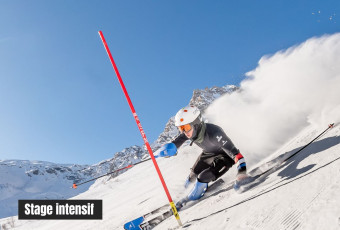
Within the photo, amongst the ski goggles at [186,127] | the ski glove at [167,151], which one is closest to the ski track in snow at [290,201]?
the ski glove at [167,151]

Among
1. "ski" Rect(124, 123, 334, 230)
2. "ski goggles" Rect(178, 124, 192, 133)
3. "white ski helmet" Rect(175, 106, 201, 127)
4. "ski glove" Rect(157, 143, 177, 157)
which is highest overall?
"white ski helmet" Rect(175, 106, 201, 127)

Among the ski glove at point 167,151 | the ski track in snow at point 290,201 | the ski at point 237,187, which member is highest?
the ski glove at point 167,151

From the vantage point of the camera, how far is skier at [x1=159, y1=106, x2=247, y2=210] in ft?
18.1

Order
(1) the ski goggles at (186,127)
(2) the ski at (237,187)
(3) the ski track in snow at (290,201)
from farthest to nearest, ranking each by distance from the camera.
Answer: (1) the ski goggles at (186,127)
(2) the ski at (237,187)
(3) the ski track in snow at (290,201)

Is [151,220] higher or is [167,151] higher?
[167,151]

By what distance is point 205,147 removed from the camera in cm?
611

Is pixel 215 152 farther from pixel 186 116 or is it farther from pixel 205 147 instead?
pixel 186 116

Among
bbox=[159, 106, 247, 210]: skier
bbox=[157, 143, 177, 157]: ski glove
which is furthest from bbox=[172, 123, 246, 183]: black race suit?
bbox=[157, 143, 177, 157]: ski glove

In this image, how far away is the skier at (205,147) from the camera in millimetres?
Result: 5512

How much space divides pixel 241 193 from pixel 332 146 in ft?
5.74

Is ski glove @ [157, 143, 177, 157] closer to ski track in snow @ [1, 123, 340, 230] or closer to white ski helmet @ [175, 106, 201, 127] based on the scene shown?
white ski helmet @ [175, 106, 201, 127]

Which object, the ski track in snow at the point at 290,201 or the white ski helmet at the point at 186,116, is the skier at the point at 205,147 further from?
the ski track in snow at the point at 290,201

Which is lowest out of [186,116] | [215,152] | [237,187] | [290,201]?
[290,201]

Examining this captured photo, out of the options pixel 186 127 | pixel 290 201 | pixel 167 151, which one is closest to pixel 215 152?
pixel 186 127
